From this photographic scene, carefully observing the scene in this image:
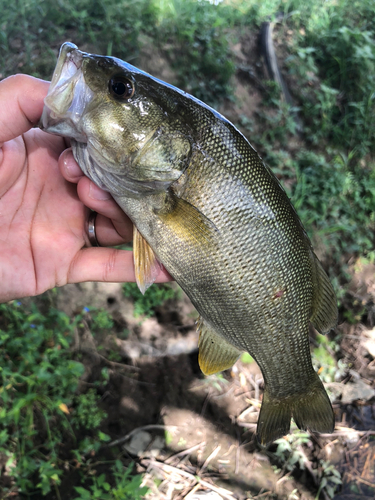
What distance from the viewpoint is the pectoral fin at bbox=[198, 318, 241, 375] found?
1.88 metres

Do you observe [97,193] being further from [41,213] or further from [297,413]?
[297,413]

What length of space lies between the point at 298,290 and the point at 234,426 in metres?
1.97

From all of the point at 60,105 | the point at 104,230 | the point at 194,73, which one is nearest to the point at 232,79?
the point at 194,73

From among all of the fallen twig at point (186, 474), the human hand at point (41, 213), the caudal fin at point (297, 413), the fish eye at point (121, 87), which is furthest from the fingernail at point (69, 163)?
the fallen twig at point (186, 474)

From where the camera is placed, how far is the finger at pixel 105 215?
5.70ft

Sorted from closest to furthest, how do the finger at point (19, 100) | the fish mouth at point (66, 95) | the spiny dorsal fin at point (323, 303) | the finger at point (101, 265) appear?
the fish mouth at point (66, 95) < the finger at point (19, 100) < the spiny dorsal fin at point (323, 303) < the finger at point (101, 265)

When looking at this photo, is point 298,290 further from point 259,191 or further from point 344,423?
point 344,423

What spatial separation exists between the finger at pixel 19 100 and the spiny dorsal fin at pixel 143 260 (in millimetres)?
732

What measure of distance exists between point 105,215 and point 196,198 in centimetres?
62

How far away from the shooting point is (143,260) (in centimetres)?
177

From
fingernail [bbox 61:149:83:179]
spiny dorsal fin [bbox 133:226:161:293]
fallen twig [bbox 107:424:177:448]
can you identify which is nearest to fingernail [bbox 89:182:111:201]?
fingernail [bbox 61:149:83:179]

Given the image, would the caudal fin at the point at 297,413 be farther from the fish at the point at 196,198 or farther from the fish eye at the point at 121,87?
the fish eye at the point at 121,87

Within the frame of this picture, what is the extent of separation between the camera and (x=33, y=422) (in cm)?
251

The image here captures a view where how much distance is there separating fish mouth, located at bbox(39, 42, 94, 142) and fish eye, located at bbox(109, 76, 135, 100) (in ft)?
0.32
